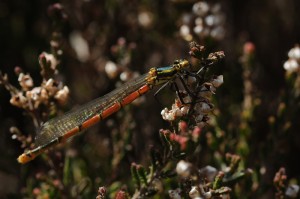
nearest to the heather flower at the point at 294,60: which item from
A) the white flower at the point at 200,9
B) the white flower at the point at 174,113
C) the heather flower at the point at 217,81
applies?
the white flower at the point at 200,9

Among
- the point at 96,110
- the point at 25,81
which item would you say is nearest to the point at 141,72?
the point at 96,110

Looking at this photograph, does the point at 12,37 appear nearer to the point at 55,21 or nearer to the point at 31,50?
the point at 31,50

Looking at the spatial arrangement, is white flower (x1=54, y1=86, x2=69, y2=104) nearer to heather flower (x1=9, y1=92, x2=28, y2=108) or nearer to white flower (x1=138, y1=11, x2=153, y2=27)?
heather flower (x1=9, y1=92, x2=28, y2=108)

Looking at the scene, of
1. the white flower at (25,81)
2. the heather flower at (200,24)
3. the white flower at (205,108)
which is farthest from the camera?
the heather flower at (200,24)

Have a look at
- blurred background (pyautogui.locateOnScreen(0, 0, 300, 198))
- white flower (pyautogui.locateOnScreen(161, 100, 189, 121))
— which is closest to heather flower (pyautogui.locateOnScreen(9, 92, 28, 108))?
blurred background (pyautogui.locateOnScreen(0, 0, 300, 198))

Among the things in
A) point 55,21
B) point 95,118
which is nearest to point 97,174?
point 95,118

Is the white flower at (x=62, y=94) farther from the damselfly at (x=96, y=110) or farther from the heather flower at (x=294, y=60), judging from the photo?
the heather flower at (x=294, y=60)

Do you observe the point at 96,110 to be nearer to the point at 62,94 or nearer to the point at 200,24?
the point at 62,94
